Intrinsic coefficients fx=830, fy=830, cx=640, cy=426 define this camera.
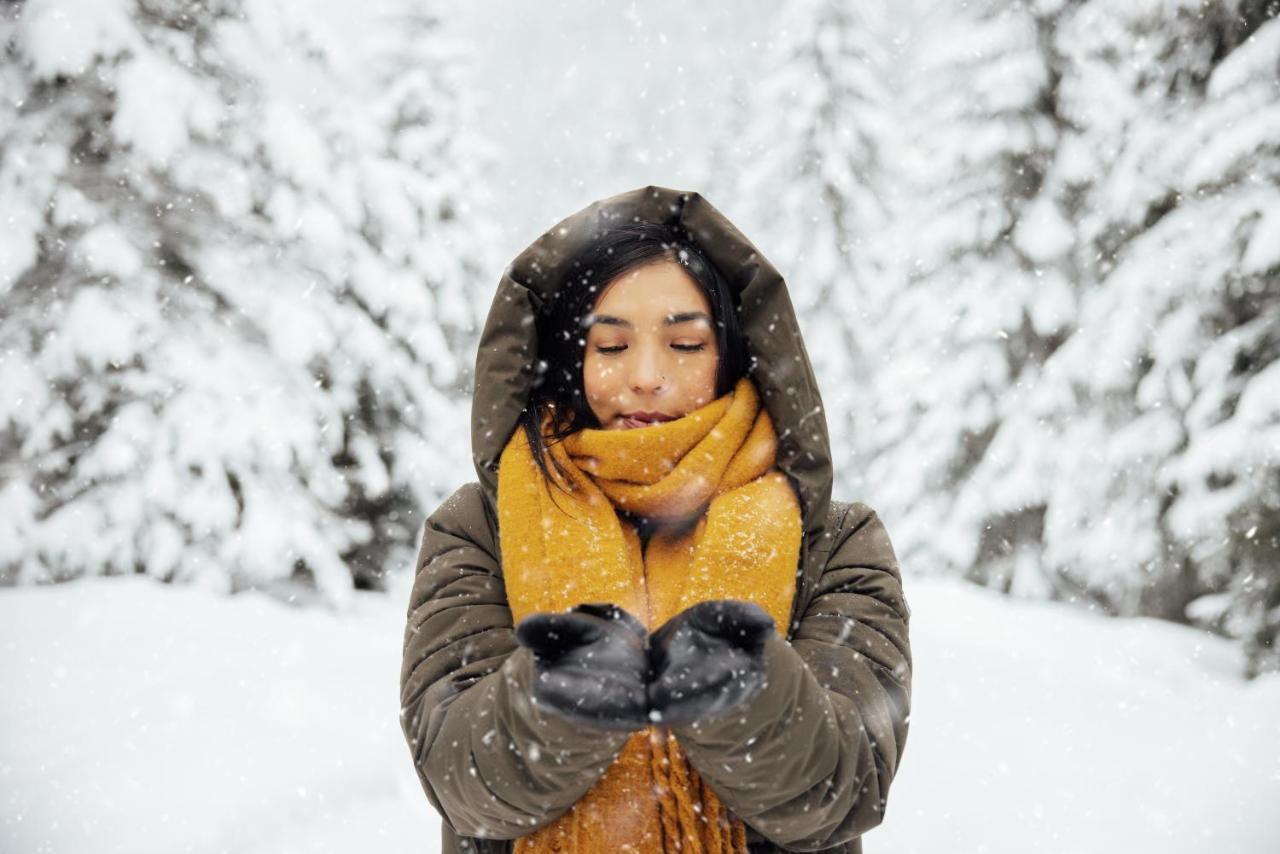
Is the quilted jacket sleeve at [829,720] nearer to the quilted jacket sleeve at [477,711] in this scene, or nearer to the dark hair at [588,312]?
the quilted jacket sleeve at [477,711]

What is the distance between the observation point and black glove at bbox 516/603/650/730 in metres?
1.06

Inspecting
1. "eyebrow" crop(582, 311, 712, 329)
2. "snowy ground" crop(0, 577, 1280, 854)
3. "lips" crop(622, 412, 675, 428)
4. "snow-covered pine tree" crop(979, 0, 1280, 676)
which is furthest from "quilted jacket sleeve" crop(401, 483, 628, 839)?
"snow-covered pine tree" crop(979, 0, 1280, 676)

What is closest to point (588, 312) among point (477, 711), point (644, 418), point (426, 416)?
point (644, 418)

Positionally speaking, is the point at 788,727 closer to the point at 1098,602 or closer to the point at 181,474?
the point at 181,474

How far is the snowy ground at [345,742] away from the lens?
414 centimetres

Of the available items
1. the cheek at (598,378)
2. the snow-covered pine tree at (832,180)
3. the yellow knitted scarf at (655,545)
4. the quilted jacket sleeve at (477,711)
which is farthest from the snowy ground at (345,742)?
the snow-covered pine tree at (832,180)

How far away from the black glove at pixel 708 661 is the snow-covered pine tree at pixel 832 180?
1547 centimetres

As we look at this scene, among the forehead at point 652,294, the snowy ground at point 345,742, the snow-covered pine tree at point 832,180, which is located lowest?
the snowy ground at point 345,742

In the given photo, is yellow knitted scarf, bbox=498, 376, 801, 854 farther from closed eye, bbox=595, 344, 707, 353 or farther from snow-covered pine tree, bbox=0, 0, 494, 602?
snow-covered pine tree, bbox=0, 0, 494, 602

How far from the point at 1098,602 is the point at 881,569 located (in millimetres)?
8609

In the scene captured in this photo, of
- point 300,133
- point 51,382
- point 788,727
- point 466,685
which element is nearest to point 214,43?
point 300,133

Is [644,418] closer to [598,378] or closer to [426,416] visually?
[598,378]

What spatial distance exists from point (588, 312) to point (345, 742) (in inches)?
166

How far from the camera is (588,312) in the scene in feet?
6.49
